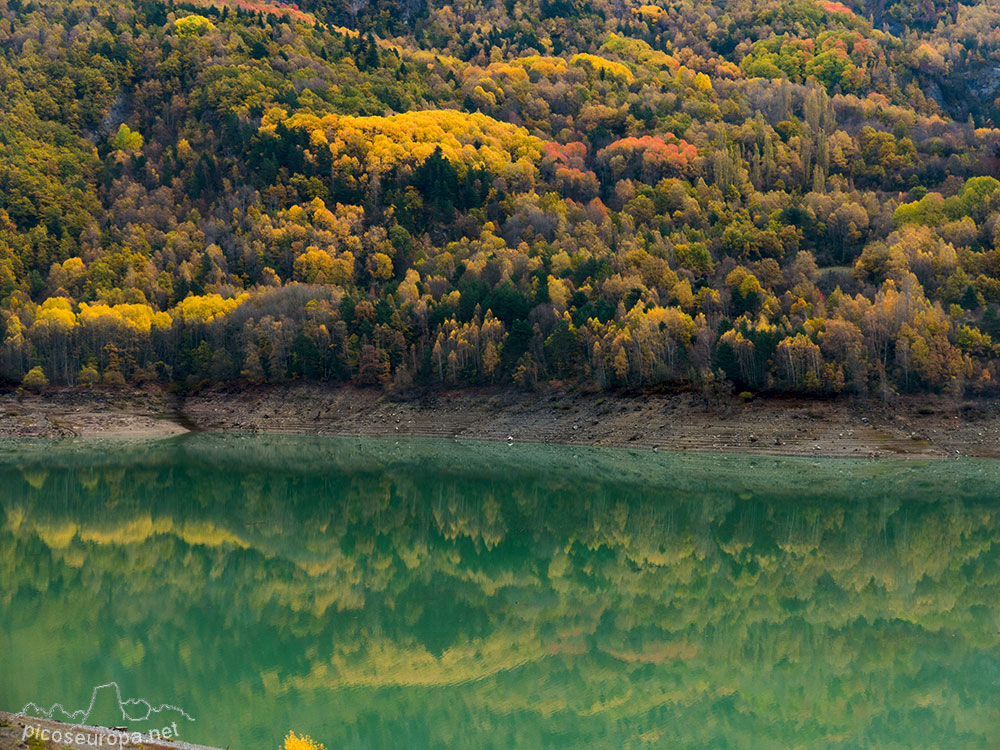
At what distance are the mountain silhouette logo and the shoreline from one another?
54.4m

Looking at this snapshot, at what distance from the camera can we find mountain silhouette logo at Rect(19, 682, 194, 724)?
20172mm

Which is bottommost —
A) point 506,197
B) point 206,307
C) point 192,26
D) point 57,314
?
point 57,314

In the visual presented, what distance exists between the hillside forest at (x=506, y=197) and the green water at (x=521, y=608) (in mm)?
29935

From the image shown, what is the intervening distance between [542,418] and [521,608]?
51.4m

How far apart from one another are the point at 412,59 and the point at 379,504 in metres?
132

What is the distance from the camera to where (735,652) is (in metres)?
26.1

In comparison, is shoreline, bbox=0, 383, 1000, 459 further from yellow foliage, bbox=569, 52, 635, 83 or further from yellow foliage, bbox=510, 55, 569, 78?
yellow foliage, bbox=569, 52, 635, 83

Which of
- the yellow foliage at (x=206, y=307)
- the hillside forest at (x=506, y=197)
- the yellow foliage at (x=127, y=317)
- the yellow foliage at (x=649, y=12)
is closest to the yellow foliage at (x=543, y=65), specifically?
the hillside forest at (x=506, y=197)

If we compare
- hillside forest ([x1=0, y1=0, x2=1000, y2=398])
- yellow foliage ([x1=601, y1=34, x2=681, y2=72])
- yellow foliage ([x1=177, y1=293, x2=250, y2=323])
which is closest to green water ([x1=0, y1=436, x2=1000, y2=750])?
hillside forest ([x1=0, y1=0, x2=1000, y2=398])

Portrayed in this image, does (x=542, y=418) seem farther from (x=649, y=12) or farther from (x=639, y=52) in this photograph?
(x=649, y=12)

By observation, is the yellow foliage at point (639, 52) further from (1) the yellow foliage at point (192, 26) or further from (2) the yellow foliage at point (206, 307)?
(2) the yellow foliage at point (206, 307)

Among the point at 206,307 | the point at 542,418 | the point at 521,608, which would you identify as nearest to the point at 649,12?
the point at 206,307

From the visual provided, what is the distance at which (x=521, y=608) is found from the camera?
3048 cm

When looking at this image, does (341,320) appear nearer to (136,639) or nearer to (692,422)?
(692,422)
